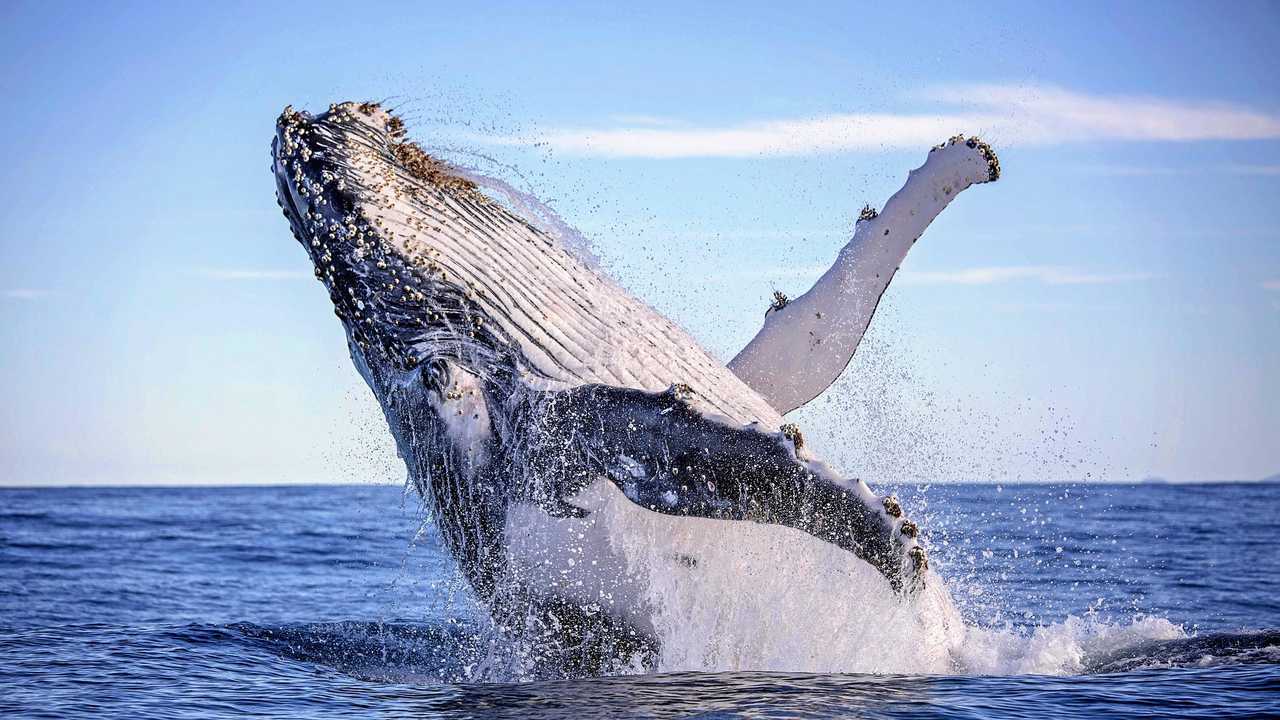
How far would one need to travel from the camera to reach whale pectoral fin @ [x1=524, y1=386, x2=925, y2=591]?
594cm

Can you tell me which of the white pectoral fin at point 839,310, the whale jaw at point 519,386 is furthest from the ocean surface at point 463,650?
the white pectoral fin at point 839,310

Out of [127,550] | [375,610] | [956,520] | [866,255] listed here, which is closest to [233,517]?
[127,550]

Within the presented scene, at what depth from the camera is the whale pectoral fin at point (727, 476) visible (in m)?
5.94

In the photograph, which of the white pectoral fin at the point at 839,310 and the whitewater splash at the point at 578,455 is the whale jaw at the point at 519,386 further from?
the white pectoral fin at the point at 839,310

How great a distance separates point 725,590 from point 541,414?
5.16 ft

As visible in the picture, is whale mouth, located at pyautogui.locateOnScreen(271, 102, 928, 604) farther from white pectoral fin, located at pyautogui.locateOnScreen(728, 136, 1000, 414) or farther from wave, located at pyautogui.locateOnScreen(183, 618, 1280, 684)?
white pectoral fin, located at pyautogui.locateOnScreen(728, 136, 1000, 414)

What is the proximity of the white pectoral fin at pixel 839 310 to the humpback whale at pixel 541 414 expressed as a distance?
1691 mm

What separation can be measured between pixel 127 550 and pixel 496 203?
18.3 metres

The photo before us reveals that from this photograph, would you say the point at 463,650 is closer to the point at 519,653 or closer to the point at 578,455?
the point at 519,653

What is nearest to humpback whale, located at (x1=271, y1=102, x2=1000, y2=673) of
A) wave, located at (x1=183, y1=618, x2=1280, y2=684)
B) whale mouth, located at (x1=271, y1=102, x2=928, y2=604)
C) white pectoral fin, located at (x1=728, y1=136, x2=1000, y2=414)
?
whale mouth, located at (x1=271, y1=102, x2=928, y2=604)

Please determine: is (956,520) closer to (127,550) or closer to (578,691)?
(127,550)

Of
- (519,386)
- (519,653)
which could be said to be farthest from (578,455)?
(519,653)

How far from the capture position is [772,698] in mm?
6164

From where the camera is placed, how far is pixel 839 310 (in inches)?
352
